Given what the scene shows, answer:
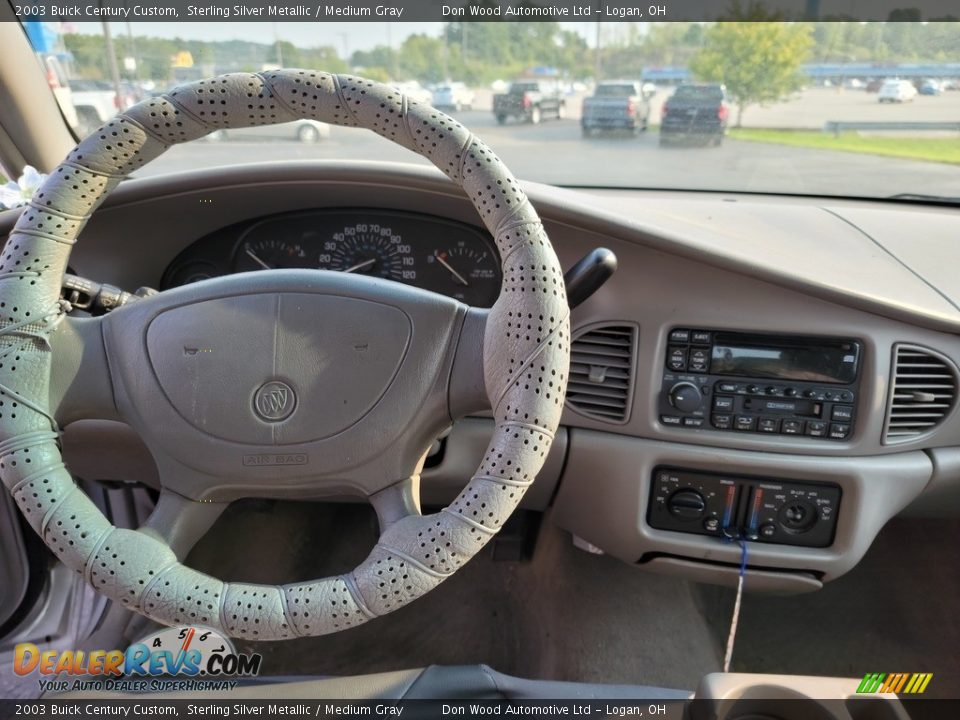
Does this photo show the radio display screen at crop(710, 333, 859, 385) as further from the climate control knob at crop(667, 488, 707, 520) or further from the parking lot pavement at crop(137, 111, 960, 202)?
the parking lot pavement at crop(137, 111, 960, 202)

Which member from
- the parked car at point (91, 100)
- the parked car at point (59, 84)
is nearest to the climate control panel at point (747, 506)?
the parked car at point (91, 100)

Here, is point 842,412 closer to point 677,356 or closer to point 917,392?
point 917,392

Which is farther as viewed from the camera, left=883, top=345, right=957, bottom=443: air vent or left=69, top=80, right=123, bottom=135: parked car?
left=69, top=80, right=123, bottom=135: parked car

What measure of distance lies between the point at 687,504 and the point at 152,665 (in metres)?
1.38

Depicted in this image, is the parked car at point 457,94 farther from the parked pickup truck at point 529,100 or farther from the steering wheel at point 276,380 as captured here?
the steering wheel at point 276,380

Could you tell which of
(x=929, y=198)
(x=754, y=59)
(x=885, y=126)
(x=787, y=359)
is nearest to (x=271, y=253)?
(x=787, y=359)

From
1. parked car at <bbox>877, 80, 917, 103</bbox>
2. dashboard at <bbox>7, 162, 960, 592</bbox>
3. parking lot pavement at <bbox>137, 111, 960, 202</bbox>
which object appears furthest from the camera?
parking lot pavement at <bbox>137, 111, 960, 202</bbox>

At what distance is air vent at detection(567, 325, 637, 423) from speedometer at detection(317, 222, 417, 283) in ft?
1.52

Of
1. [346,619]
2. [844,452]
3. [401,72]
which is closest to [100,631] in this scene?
[346,619]

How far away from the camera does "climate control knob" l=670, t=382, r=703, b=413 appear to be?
155 cm

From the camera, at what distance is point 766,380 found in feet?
5.06

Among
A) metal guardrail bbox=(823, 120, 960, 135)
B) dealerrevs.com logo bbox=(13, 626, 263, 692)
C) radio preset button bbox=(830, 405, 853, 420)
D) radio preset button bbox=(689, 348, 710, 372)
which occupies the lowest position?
dealerrevs.com logo bbox=(13, 626, 263, 692)

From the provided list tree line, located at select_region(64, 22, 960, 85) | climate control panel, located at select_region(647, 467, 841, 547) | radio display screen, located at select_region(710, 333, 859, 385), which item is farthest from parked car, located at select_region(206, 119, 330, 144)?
climate control panel, located at select_region(647, 467, 841, 547)

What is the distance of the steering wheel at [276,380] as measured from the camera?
37.1 inches
